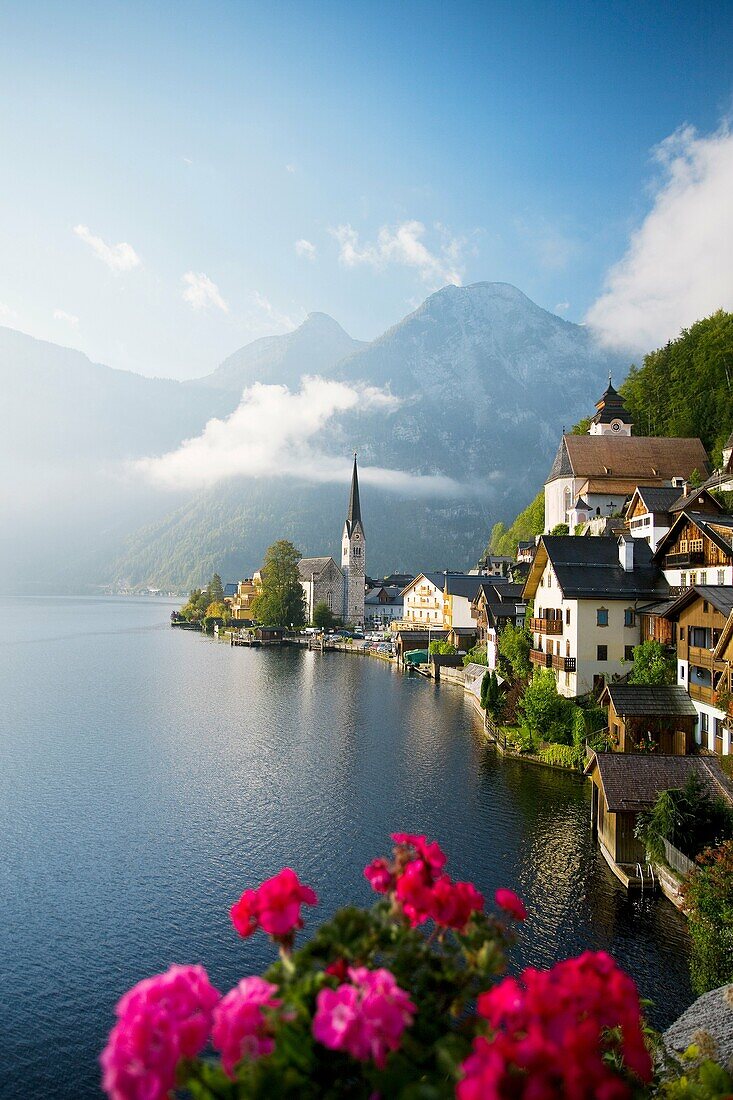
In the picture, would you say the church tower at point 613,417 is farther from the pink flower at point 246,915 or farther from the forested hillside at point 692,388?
the pink flower at point 246,915

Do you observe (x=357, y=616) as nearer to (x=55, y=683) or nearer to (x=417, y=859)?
(x=55, y=683)

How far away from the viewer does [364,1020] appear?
407cm

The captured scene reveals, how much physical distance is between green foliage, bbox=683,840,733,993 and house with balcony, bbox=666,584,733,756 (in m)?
10.6

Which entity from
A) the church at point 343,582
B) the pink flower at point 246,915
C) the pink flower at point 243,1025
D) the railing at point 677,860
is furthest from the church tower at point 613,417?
the pink flower at point 243,1025

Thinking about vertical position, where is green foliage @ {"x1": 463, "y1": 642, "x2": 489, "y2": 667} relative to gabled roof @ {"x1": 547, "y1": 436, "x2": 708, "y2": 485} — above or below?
below

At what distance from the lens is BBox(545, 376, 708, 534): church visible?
236ft

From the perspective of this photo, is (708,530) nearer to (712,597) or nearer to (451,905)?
(712,597)

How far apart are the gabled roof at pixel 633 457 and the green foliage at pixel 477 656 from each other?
21.4 meters

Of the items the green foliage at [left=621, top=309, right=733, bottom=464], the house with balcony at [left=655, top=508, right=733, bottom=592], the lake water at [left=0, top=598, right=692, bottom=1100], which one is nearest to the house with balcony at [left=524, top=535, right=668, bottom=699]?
the house with balcony at [left=655, top=508, right=733, bottom=592]

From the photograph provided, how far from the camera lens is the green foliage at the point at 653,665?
36.3 meters

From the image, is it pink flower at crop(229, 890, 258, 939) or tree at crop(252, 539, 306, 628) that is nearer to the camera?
pink flower at crop(229, 890, 258, 939)

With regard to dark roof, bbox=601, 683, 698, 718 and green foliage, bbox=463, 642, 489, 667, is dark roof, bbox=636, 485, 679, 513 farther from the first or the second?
green foliage, bbox=463, 642, 489, 667

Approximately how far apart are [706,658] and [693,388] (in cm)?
6187

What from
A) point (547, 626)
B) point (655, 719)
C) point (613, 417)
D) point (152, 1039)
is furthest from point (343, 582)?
point (152, 1039)
